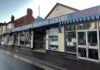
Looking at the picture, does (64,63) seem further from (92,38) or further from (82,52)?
(92,38)

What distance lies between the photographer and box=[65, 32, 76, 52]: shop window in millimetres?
15727

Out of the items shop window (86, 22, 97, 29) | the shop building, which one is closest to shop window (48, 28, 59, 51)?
the shop building

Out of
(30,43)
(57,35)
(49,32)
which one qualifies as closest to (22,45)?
(30,43)

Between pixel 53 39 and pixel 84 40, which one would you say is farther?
pixel 53 39

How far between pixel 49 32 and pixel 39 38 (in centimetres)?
640

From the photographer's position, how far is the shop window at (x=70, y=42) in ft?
51.6

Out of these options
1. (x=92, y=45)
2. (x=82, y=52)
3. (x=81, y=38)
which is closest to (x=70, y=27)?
(x=81, y=38)

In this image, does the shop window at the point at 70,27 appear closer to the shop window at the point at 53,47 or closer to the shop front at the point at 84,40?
the shop front at the point at 84,40

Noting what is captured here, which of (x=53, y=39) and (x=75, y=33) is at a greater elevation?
(x=75, y=33)

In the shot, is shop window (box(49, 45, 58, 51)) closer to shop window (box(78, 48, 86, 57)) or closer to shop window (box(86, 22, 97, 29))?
shop window (box(78, 48, 86, 57))

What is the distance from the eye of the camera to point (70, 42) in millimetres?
16344

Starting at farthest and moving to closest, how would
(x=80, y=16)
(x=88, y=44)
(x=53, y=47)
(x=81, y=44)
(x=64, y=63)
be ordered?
(x=53, y=47) < (x=81, y=44) < (x=80, y=16) < (x=88, y=44) < (x=64, y=63)

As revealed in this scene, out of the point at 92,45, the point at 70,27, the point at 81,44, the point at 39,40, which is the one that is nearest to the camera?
the point at 92,45

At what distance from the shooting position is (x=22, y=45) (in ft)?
99.2
